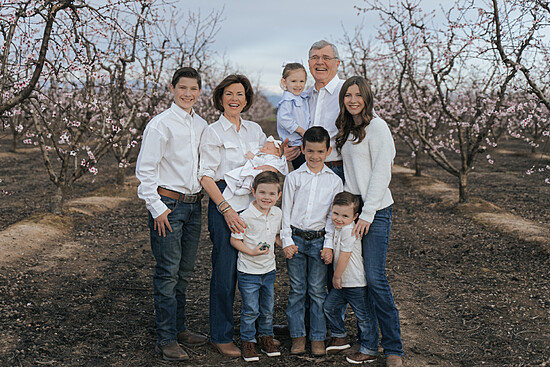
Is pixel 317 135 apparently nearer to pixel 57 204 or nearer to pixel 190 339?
pixel 190 339

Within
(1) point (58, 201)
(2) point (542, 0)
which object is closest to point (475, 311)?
(2) point (542, 0)

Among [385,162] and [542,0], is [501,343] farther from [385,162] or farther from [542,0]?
[542,0]

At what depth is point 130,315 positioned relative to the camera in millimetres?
4488

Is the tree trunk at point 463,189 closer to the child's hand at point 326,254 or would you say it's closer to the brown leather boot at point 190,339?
the child's hand at point 326,254

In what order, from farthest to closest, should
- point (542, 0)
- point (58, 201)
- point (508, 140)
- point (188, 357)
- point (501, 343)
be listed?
point (508, 140)
point (58, 201)
point (542, 0)
point (501, 343)
point (188, 357)

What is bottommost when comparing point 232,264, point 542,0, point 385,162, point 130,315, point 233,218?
point 130,315

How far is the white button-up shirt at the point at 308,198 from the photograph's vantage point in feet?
11.6

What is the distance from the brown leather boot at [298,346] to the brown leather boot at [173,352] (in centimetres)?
76

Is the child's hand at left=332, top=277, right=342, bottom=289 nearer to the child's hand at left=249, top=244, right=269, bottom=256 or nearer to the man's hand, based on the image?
the child's hand at left=249, top=244, right=269, bottom=256

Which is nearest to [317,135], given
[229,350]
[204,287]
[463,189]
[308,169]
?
[308,169]

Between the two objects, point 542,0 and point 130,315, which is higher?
point 542,0

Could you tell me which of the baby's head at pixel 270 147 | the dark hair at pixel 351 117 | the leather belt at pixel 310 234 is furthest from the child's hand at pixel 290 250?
the dark hair at pixel 351 117

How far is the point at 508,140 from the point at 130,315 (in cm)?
2463

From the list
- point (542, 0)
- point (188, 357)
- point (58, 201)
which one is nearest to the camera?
point (188, 357)
